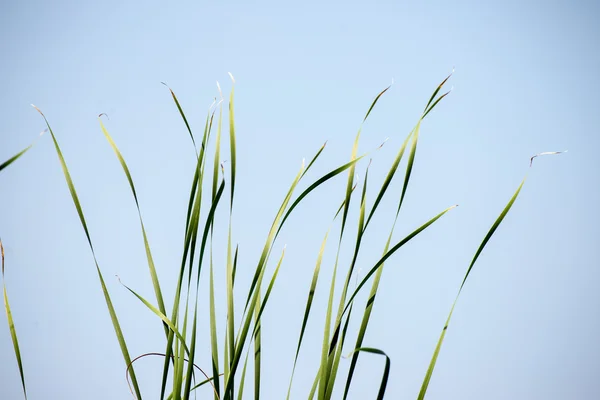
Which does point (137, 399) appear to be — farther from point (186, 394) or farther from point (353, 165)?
point (353, 165)

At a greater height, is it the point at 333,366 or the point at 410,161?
the point at 410,161

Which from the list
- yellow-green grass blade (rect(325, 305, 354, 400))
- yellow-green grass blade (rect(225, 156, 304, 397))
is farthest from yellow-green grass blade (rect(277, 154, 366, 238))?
yellow-green grass blade (rect(325, 305, 354, 400))

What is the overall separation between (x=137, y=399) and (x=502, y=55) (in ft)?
8.79

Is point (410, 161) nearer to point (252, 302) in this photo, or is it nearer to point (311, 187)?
point (311, 187)

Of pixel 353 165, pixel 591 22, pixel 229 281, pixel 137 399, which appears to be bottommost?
pixel 137 399

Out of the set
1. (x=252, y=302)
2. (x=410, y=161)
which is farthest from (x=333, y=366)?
(x=410, y=161)

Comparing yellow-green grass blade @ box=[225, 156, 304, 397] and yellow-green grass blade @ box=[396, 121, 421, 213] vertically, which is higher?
yellow-green grass blade @ box=[396, 121, 421, 213]

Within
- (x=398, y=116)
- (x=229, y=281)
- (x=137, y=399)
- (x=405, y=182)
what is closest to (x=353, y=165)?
(x=405, y=182)

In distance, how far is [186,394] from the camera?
0.46m

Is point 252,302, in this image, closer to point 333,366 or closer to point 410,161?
point 333,366

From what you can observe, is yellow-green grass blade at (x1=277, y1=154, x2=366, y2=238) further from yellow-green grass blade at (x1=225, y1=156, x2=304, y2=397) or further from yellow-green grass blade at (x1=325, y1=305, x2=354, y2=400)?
yellow-green grass blade at (x1=325, y1=305, x2=354, y2=400)

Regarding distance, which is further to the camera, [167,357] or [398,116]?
[398,116]

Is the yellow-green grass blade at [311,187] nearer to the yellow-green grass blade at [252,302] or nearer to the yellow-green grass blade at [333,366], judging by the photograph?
the yellow-green grass blade at [252,302]

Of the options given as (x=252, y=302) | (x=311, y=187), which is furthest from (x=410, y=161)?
(x=252, y=302)
